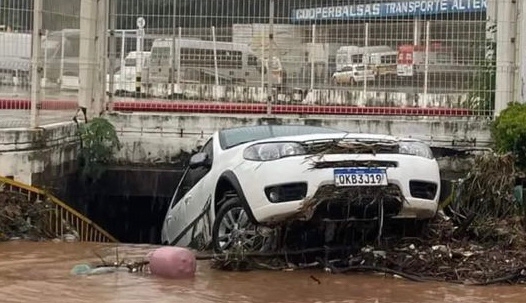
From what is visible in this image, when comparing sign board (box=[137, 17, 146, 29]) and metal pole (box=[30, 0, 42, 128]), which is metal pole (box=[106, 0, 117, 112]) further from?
metal pole (box=[30, 0, 42, 128])

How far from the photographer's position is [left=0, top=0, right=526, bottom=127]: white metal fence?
44.2 feet

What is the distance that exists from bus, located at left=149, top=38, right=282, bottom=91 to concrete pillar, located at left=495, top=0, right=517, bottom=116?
3.14 metres

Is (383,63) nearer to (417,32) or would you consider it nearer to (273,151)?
(417,32)

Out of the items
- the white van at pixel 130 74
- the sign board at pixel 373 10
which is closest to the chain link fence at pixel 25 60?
the white van at pixel 130 74

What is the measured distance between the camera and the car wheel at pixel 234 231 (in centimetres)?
834

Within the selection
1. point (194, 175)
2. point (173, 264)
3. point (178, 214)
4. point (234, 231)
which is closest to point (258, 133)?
point (194, 175)

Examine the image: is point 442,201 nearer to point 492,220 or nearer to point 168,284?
point 492,220

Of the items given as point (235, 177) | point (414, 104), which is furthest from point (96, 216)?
point (235, 177)

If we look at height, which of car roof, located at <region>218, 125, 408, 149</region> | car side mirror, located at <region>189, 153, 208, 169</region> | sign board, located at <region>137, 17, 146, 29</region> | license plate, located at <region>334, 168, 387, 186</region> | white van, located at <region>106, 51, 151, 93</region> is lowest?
license plate, located at <region>334, 168, 387, 186</region>

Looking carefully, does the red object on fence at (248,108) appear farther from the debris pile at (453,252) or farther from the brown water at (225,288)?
the brown water at (225,288)

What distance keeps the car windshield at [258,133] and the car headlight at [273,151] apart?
33.9 inches

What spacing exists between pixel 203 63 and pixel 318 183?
6.68 meters

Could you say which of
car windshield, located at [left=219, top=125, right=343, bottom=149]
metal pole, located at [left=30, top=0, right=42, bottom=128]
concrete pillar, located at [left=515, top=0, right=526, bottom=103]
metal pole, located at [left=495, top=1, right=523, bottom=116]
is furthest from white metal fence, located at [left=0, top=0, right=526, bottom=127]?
car windshield, located at [left=219, top=125, right=343, bottom=149]

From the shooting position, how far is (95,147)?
13.0 metres
